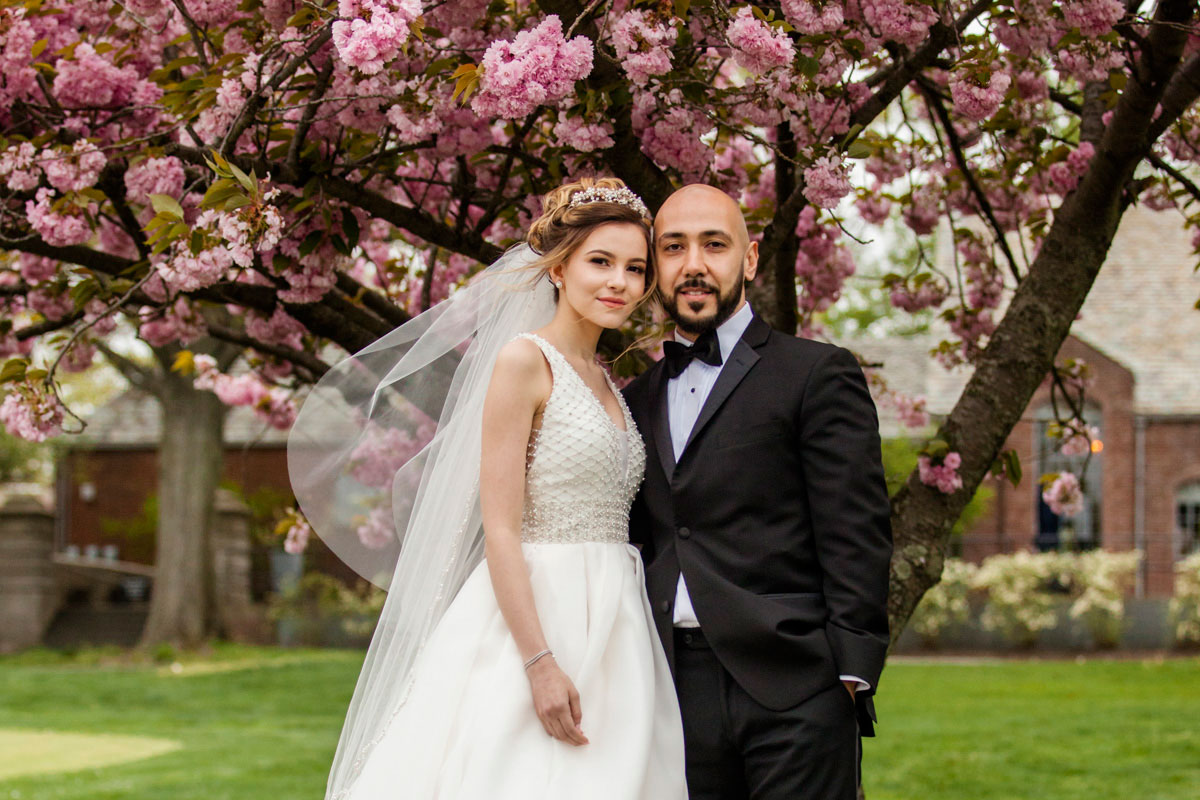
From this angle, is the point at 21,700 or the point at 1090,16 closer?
the point at 1090,16

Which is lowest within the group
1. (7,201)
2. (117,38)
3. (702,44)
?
(7,201)

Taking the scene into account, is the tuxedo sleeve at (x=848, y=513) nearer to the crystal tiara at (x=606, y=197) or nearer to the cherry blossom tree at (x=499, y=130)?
the crystal tiara at (x=606, y=197)

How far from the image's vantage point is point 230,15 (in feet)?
13.4

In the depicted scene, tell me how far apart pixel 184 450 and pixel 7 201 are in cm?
1556

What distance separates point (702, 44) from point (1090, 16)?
3.85 feet

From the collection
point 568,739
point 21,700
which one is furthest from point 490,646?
point 21,700

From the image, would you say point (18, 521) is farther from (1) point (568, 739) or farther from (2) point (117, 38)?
(1) point (568, 739)

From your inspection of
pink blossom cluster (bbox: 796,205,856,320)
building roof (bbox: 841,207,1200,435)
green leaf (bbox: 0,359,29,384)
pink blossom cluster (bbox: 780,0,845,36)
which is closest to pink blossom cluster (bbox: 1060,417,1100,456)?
pink blossom cluster (bbox: 796,205,856,320)

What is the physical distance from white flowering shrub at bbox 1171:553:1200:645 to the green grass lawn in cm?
183

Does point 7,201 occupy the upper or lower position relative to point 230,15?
lower

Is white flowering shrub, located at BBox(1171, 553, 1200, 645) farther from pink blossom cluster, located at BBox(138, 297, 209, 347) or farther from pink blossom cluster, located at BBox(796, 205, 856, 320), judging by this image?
pink blossom cluster, located at BBox(138, 297, 209, 347)

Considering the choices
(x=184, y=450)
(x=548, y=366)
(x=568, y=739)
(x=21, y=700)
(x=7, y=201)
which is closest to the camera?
(x=568, y=739)

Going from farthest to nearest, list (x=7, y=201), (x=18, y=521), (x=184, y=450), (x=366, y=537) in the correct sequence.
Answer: (x=18, y=521)
(x=184, y=450)
(x=7, y=201)
(x=366, y=537)

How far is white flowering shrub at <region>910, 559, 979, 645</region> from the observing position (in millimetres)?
19469
